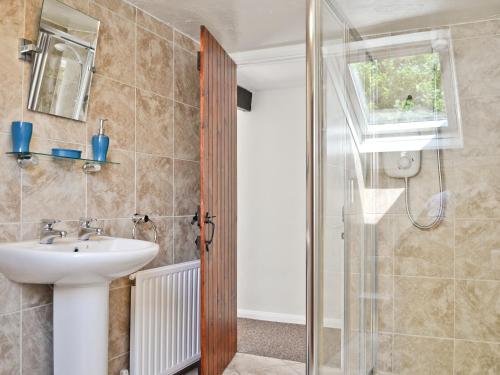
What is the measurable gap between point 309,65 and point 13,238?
146cm

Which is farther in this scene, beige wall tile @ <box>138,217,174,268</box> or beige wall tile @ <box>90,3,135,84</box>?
beige wall tile @ <box>138,217,174,268</box>

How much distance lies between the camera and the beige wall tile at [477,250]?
2068mm

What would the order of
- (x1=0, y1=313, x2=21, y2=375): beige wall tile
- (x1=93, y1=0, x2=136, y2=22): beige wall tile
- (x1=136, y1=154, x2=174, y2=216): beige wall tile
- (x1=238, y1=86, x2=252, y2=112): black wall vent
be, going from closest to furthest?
(x1=0, y1=313, x2=21, y2=375): beige wall tile → (x1=93, y1=0, x2=136, y2=22): beige wall tile → (x1=136, y1=154, x2=174, y2=216): beige wall tile → (x1=238, y1=86, x2=252, y2=112): black wall vent

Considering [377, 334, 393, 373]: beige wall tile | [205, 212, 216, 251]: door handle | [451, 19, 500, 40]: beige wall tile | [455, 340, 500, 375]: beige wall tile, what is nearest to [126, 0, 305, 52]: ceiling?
[451, 19, 500, 40]: beige wall tile

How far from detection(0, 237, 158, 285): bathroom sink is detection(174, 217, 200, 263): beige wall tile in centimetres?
104

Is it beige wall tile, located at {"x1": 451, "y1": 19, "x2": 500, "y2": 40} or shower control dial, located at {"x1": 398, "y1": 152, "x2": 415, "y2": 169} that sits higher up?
beige wall tile, located at {"x1": 451, "y1": 19, "x2": 500, "y2": 40}

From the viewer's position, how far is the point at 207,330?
8.55 ft

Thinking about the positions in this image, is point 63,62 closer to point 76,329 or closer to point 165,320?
point 76,329

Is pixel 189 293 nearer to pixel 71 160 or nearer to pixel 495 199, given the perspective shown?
pixel 71 160

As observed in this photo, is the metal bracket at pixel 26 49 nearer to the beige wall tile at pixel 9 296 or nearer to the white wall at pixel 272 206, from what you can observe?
the beige wall tile at pixel 9 296

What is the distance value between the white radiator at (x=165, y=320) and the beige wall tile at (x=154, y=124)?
77 centimetres

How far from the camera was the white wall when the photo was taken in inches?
160

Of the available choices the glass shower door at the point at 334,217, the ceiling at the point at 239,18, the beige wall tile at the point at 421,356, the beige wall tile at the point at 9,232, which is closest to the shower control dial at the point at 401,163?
the glass shower door at the point at 334,217

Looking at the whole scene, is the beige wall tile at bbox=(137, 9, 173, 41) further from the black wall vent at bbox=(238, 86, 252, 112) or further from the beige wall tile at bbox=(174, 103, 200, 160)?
the black wall vent at bbox=(238, 86, 252, 112)
